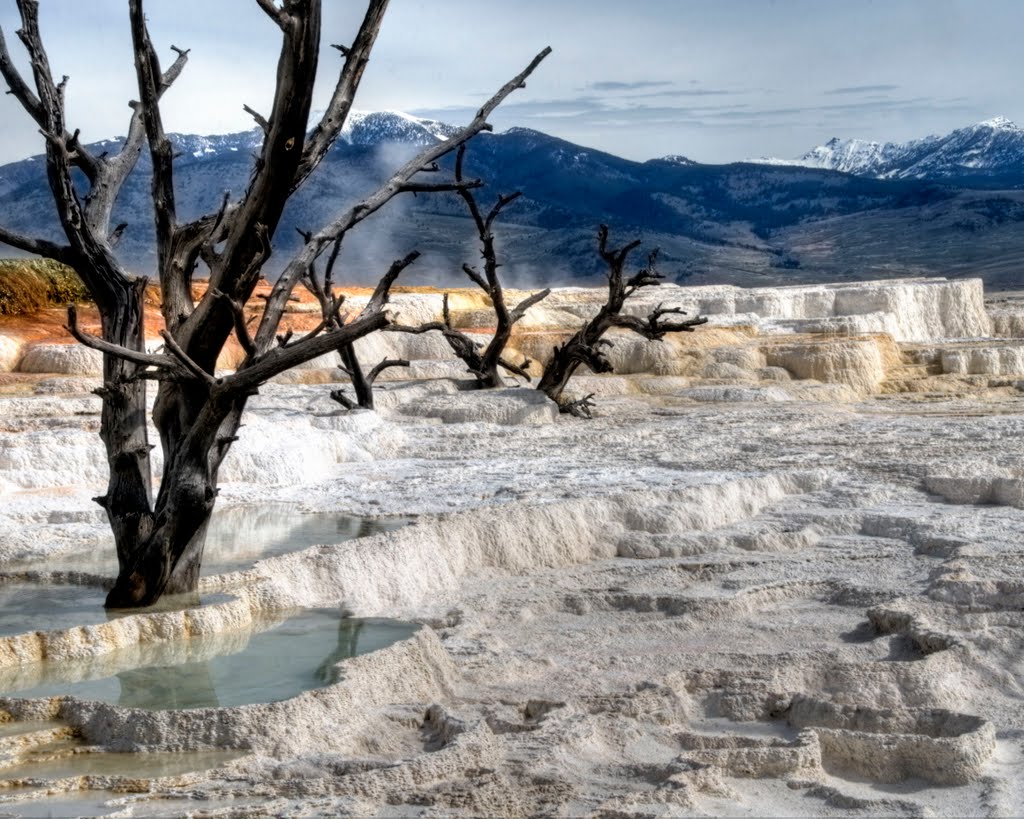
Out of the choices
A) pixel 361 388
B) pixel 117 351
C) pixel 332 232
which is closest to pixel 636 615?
pixel 332 232

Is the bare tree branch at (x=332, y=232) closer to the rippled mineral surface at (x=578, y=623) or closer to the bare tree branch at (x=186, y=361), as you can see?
the bare tree branch at (x=186, y=361)

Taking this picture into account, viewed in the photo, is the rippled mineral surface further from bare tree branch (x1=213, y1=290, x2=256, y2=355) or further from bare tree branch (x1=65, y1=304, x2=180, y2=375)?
bare tree branch (x1=213, y1=290, x2=256, y2=355)

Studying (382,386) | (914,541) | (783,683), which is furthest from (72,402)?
(783,683)

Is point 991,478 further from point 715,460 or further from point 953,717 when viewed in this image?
point 953,717

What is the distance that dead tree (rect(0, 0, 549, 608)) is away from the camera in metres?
4.60

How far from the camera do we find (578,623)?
17.8ft

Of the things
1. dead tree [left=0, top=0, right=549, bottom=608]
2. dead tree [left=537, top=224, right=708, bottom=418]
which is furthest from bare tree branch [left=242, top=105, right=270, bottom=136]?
dead tree [left=537, top=224, right=708, bottom=418]

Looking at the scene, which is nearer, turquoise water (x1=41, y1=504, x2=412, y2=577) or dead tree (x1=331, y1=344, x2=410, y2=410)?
turquoise water (x1=41, y1=504, x2=412, y2=577)

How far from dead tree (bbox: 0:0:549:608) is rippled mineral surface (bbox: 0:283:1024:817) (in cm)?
37

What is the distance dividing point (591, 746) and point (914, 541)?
324cm

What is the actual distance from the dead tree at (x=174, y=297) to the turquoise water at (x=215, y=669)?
1.40 ft

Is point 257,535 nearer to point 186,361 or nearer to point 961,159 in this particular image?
point 186,361

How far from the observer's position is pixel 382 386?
12391mm

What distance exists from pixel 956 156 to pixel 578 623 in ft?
540
